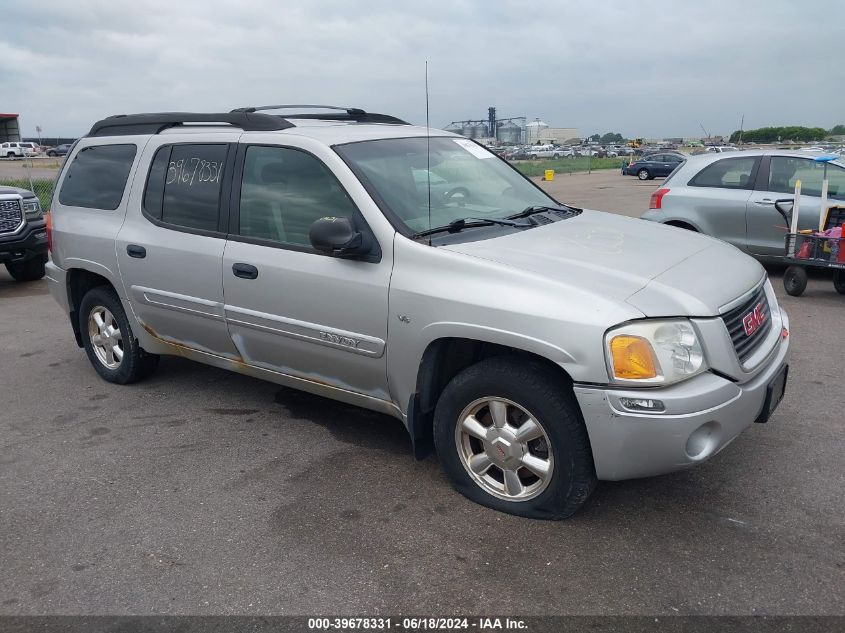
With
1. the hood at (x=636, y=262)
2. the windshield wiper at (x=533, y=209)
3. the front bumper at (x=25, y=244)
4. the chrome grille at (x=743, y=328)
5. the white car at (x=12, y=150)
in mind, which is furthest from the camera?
the white car at (x=12, y=150)

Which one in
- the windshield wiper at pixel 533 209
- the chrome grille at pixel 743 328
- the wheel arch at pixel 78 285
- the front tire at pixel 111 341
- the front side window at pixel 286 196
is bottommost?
the front tire at pixel 111 341

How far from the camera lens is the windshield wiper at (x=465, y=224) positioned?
3.78 metres

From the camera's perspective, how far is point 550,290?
10.5 feet

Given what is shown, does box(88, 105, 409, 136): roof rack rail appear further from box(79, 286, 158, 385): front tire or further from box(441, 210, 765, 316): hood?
box(441, 210, 765, 316): hood

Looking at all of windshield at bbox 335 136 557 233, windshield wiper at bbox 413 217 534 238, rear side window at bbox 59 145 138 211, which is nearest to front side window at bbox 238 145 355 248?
Answer: windshield at bbox 335 136 557 233

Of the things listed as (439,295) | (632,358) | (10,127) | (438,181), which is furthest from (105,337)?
(10,127)

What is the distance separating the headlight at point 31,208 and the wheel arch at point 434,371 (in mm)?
8005

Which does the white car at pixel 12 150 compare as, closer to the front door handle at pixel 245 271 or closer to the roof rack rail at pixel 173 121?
the roof rack rail at pixel 173 121

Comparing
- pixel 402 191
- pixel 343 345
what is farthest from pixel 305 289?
pixel 402 191

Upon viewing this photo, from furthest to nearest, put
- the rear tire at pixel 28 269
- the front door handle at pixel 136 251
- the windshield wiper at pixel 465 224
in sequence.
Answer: the rear tire at pixel 28 269 < the front door handle at pixel 136 251 < the windshield wiper at pixel 465 224

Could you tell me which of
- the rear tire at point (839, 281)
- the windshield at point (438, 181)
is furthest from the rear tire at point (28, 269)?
the rear tire at point (839, 281)

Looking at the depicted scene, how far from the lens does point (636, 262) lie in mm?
3533

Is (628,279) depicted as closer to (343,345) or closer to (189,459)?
(343,345)

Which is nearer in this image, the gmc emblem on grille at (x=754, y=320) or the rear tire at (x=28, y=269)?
the gmc emblem on grille at (x=754, y=320)
